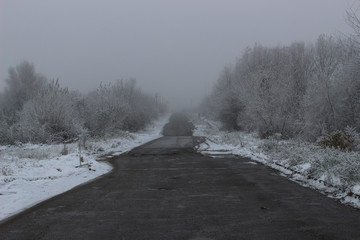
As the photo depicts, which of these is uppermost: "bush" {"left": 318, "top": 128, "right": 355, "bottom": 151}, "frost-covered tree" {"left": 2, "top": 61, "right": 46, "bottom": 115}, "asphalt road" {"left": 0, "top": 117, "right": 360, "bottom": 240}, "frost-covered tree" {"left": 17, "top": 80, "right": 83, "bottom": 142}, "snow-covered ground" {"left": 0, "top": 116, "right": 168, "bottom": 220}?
"frost-covered tree" {"left": 2, "top": 61, "right": 46, "bottom": 115}

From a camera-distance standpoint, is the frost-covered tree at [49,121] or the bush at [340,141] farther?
the frost-covered tree at [49,121]

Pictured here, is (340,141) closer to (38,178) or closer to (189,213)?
(189,213)

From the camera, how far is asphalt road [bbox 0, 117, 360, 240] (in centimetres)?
579

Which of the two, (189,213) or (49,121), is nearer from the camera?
(189,213)

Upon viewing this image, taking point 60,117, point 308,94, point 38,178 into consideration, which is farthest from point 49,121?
point 308,94

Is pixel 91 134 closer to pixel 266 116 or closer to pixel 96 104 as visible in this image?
pixel 96 104

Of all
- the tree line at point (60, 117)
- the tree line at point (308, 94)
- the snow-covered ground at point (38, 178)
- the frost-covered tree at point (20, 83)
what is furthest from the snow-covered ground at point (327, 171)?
the frost-covered tree at point (20, 83)

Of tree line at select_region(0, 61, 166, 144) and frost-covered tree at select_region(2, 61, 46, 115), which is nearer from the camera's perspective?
tree line at select_region(0, 61, 166, 144)

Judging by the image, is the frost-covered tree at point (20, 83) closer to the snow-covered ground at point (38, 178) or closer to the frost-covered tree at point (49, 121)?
the frost-covered tree at point (49, 121)

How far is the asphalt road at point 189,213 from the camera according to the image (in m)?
5.79

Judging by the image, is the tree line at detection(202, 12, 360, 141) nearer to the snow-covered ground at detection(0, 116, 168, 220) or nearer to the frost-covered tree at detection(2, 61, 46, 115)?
the snow-covered ground at detection(0, 116, 168, 220)

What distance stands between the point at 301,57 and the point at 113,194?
34608mm

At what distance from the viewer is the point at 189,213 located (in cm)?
709

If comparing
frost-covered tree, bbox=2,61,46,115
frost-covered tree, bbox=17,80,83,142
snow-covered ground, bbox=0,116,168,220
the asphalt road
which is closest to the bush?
the asphalt road
